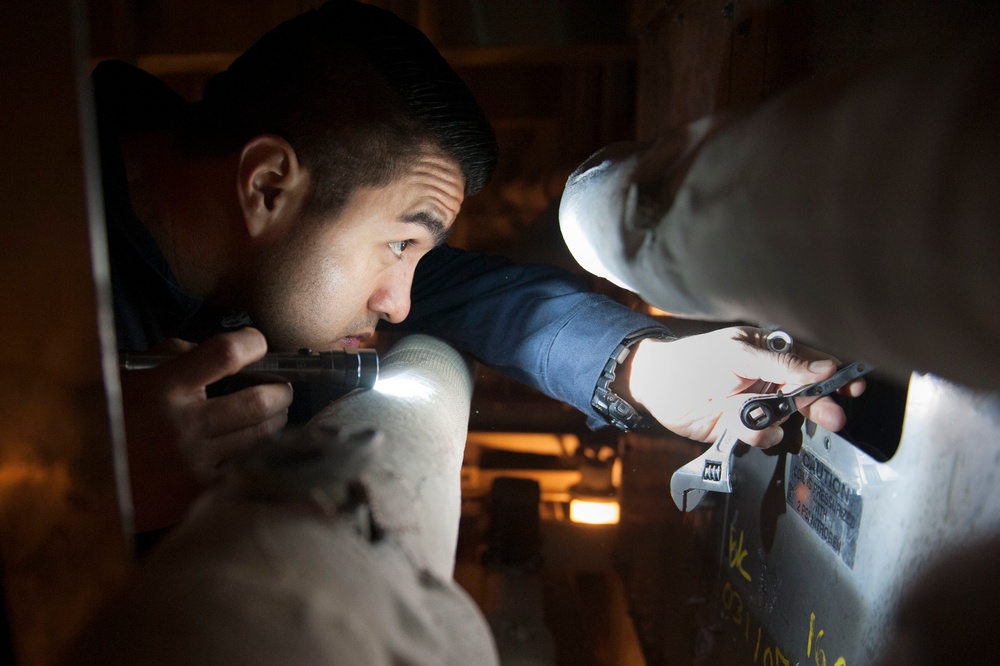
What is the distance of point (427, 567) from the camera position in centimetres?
35

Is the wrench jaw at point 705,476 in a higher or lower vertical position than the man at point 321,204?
lower

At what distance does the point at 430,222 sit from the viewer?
0.93 metres

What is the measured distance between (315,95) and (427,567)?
742mm

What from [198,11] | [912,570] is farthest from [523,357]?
[198,11]

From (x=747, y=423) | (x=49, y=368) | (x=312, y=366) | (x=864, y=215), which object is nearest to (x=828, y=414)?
(x=747, y=423)

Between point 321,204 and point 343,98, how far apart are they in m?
0.16

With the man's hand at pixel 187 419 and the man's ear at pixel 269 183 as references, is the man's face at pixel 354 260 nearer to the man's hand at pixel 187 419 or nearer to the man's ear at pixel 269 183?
the man's ear at pixel 269 183

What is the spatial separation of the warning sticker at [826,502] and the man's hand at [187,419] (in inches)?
23.9

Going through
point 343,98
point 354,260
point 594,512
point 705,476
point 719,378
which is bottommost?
point 594,512

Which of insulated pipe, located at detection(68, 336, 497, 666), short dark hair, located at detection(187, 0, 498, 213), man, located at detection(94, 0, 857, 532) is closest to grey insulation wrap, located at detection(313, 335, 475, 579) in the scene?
insulated pipe, located at detection(68, 336, 497, 666)

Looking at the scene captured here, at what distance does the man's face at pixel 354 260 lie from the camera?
90cm

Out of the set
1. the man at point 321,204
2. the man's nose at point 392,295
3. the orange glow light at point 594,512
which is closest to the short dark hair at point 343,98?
the man at point 321,204

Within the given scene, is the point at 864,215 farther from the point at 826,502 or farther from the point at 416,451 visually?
the point at 826,502

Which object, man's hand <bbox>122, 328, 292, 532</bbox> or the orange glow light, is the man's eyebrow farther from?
the orange glow light
